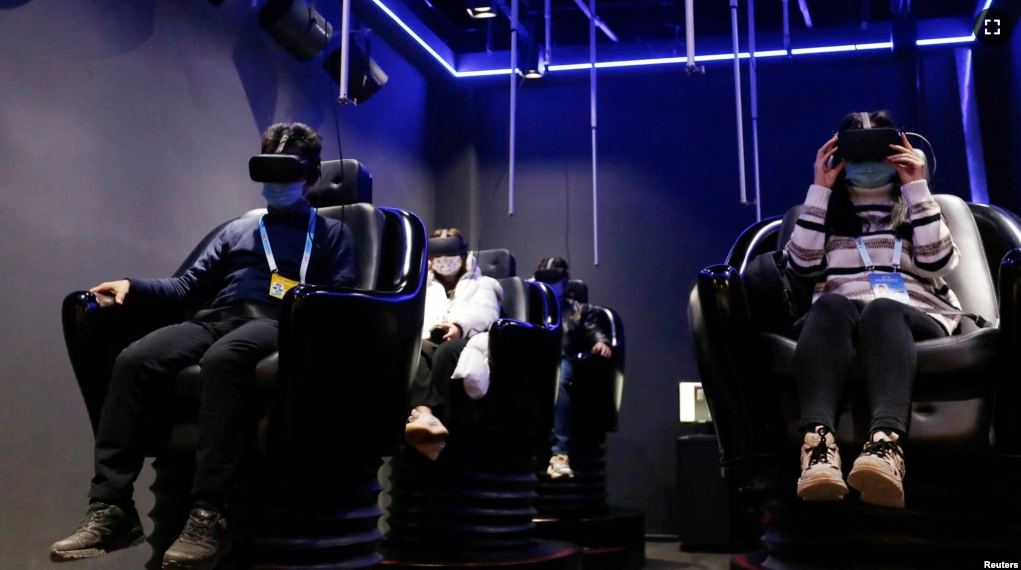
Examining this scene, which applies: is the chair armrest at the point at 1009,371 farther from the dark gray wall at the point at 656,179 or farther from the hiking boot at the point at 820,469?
the dark gray wall at the point at 656,179

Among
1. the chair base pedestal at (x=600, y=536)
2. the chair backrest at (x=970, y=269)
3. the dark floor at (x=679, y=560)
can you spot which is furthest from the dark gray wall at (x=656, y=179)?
the chair backrest at (x=970, y=269)

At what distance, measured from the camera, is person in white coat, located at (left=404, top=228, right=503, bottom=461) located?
288 cm

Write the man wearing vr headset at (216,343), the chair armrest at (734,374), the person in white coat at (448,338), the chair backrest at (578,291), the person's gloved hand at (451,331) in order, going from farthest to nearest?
the chair backrest at (578,291)
the person's gloved hand at (451,331)
the person in white coat at (448,338)
the chair armrest at (734,374)
the man wearing vr headset at (216,343)

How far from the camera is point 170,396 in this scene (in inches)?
93.3

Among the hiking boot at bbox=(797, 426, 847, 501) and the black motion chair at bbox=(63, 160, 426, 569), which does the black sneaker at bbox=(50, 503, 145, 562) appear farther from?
the hiking boot at bbox=(797, 426, 847, 501)

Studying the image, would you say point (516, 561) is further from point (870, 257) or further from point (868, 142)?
point (868, 142)

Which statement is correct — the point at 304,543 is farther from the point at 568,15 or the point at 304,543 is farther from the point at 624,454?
the point at 568,15

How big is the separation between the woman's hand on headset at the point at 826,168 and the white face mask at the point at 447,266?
5.85ft

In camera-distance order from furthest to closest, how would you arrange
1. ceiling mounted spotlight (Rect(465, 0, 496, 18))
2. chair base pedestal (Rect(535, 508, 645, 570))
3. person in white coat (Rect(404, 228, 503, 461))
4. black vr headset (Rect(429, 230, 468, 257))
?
1. ceiling mounted spotlight (Rect(465, 0, 496, 18))
2. chair base pedestal (Rect(535, 508, 645, 570))
3. black vr headset (Rect(429, 230, 468, 257))
4. person in white coat (Rect(404, 228, 503, 461))

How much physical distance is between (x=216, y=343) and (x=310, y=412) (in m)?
0.31

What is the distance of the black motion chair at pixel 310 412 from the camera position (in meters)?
2.16

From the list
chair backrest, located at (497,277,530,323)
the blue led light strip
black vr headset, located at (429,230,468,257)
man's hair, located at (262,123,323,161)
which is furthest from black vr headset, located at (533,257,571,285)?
man's hair, located at (262,123,323,161)

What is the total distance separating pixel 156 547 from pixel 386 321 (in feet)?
2.80

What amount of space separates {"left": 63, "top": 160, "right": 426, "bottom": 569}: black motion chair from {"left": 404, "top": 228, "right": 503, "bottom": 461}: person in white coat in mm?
222
